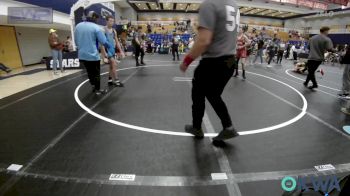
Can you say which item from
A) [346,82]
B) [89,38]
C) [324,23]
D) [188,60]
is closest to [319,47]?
[346,82]

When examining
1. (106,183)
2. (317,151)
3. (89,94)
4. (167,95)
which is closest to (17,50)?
(89,94)

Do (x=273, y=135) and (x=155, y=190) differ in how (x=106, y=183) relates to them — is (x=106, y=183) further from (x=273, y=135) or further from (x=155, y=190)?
(x=273, y=135)

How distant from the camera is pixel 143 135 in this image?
3.05m

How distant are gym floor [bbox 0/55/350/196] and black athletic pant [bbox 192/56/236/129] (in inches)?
18.7

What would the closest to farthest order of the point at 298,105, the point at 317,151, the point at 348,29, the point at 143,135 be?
1. the point at 317,151
2. the point at 143,135
3. the point at 298,105
4. the point at 348,29

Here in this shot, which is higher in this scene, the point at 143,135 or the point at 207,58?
the point at 207,58

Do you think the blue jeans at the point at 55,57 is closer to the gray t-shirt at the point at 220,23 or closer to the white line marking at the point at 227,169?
the gray t-shirt at the point at 220,23

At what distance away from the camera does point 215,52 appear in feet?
8.02

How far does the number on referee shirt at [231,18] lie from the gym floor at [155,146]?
1390 mm

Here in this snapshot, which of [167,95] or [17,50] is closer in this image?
[167,95]

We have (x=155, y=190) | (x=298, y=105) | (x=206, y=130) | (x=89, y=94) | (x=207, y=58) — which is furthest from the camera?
(x=89, y=94)

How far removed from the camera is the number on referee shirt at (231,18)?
237 centimetres

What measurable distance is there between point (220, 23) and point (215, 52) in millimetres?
299

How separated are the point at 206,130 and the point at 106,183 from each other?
168 centimetres
